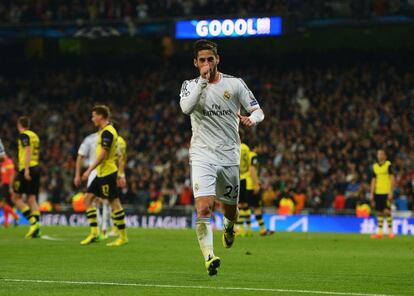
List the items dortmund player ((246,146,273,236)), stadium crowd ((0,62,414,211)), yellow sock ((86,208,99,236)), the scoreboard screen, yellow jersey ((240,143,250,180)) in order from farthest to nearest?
the scoreboard screen, stadium crowd ((0,62,414,211)), dortmund player ((246,146,273,236)), yellow jersey ((240,143,250,180)), yellow sock ((86,208,99,236))

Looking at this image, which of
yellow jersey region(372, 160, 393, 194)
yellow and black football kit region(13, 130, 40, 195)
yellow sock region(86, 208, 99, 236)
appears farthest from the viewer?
yellow jersey region(372, 160, 393, 194)

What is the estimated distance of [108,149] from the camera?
16.1m

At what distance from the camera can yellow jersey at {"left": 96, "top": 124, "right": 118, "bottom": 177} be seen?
634 inches

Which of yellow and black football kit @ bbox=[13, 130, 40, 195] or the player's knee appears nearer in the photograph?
the player's knee

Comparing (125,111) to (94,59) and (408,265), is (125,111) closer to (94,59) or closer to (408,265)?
(94,59)

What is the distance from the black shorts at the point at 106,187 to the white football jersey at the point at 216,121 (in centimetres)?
649

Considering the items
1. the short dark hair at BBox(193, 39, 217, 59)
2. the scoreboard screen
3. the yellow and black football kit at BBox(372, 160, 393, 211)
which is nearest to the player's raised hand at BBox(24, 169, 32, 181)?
the yellow and black football kit at BBox(372, 160, 393, 211)

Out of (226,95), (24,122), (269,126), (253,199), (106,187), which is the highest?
(269,126)

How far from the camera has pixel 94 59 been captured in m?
42.8

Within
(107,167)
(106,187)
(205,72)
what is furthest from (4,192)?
(205,72)

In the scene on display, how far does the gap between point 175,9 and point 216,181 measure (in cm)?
2567

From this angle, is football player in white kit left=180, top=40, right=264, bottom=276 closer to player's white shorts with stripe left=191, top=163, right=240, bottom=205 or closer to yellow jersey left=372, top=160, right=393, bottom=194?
player's white shorts with stripe left=191, top=163, right=240, bottom=205

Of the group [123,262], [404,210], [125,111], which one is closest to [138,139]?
[125,111]

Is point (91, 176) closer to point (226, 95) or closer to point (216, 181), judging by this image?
point (216, 181)
